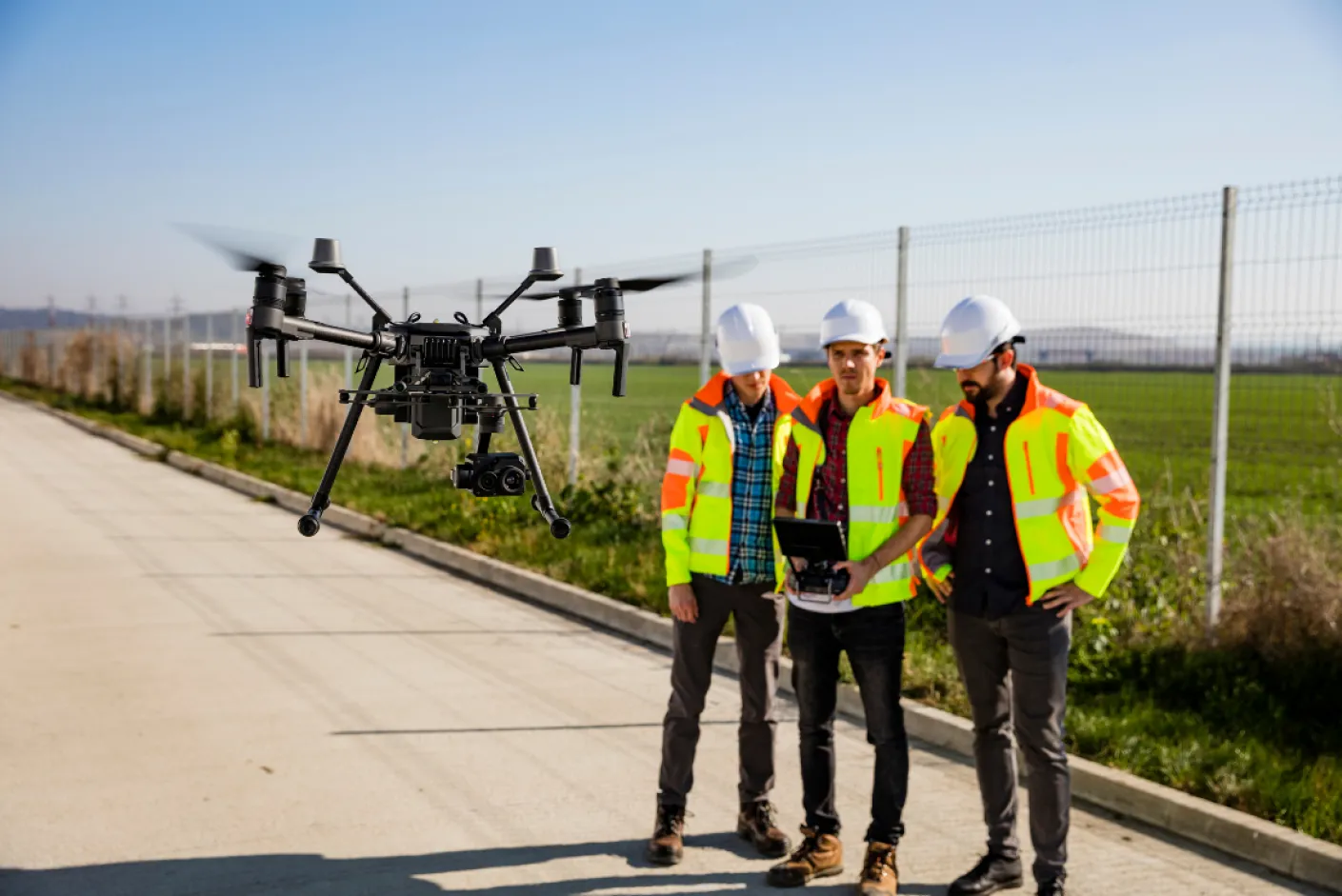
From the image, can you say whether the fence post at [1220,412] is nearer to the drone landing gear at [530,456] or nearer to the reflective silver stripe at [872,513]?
the reflective silver stripe at [872,513]

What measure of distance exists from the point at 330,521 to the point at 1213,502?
9979 mm

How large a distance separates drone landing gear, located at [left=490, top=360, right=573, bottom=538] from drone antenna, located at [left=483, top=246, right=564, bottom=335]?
0.04 metres

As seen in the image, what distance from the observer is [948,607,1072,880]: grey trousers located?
544 centimetres

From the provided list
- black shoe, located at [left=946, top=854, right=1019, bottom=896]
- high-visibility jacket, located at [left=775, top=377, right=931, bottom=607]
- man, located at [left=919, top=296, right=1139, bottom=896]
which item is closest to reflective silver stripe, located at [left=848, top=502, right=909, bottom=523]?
high-visibility jacket, located at [left=775, top=377, right=931, bottom=607]

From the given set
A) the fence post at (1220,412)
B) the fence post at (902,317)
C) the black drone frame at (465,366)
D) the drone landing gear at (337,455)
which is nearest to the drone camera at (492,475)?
the black drone frame at (465,366)

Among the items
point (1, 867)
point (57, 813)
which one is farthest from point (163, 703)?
point (1, 867)

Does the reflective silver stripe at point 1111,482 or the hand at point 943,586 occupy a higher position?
the reflective silver stripe at point 1111,482

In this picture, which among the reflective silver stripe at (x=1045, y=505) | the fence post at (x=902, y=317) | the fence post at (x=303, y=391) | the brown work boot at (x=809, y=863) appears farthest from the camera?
the fence post at (x=902, y=317)

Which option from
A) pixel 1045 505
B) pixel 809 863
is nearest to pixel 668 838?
pixel 809 863

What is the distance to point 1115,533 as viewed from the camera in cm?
532

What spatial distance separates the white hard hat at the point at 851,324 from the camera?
17.2 feet

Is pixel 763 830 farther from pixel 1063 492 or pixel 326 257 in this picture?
pixel 326 257

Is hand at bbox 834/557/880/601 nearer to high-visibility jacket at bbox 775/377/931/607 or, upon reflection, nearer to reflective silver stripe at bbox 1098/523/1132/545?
→ high-visibility jacket at bbox 775/377/931/607

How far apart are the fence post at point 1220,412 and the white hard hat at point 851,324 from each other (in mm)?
4086
